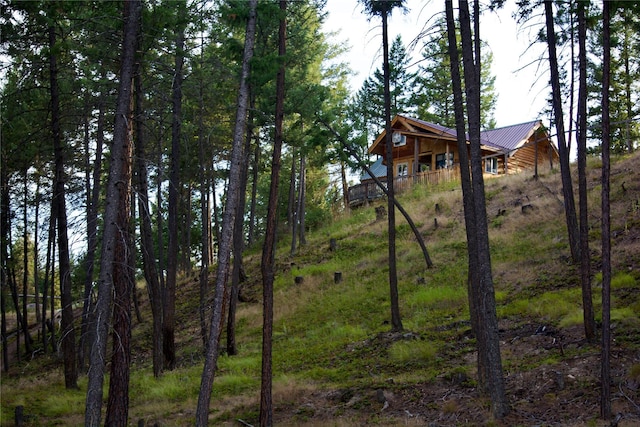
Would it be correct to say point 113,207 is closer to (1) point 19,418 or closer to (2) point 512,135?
(1) point 19,418

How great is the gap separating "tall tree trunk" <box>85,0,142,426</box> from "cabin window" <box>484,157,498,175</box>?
28279 millimetres

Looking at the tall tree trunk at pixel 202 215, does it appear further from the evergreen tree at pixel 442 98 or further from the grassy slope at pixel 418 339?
the evergreen tree at pixel 442 98

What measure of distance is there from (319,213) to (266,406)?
86.0 feet

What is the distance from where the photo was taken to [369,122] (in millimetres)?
44094

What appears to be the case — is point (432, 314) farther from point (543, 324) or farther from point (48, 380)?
point (48, 380)

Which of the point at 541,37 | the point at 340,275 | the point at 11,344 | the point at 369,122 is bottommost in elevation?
the point at 11,344

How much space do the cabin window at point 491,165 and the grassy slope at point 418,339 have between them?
580 cm

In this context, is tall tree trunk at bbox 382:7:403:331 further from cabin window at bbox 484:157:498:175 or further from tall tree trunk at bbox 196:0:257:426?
cabin window at bbox 484:157:498:175

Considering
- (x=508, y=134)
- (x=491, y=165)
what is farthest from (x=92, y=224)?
(x=508, y=134)

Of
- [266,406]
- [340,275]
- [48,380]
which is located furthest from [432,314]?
[48,380]

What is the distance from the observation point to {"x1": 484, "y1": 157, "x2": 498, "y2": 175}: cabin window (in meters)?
35.5

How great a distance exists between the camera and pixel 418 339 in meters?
16.1

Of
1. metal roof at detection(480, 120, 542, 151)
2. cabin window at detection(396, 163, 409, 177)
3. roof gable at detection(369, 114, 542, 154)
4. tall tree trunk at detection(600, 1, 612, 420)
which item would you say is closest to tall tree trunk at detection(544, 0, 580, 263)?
tall tree trunk at detection(600, 1, 612, 420)

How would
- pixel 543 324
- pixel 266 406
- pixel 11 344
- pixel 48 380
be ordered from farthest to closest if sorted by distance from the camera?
pixel 11 344 < pixel 48 380 < pixel 543 324 < pixel 266 406
